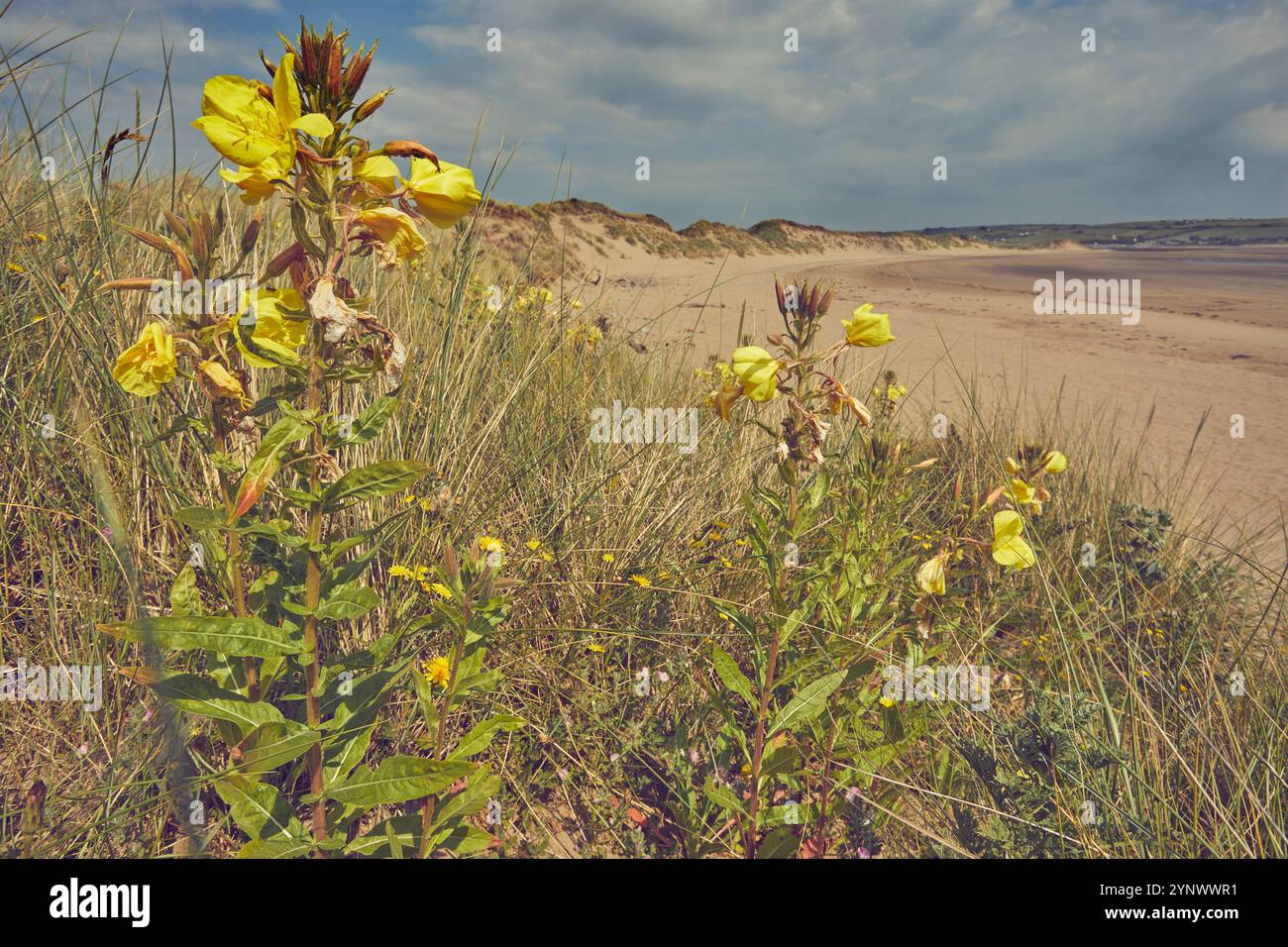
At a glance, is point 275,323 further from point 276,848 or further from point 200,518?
point 276,848

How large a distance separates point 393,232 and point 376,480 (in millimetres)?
388

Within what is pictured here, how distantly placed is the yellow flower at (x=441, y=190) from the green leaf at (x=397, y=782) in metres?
0.86

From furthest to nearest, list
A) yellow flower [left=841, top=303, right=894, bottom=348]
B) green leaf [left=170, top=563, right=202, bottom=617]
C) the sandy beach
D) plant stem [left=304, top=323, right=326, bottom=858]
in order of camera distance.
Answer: the sandy beach, yellow flower [left=841, top=303, right=894, bottom=348], green leaf [left=170, top=563, right=202, bottom=617], plant stem [left=304, top=323, right=326, bottom=858]

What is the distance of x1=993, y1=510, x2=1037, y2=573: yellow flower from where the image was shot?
1789 mm

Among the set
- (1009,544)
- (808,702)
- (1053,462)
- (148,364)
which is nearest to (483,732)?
(808,702)

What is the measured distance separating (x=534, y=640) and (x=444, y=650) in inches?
10.9

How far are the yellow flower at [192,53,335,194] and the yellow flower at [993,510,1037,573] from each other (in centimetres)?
174

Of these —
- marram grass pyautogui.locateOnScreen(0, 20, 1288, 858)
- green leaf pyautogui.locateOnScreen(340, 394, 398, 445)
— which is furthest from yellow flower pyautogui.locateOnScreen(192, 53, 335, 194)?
green leaf pyautogui.locateOnScreen(340, 394, 398, 445)

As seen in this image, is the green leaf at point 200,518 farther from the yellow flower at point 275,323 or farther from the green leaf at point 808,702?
the green leaf at point 808,702

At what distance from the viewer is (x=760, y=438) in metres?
3.48

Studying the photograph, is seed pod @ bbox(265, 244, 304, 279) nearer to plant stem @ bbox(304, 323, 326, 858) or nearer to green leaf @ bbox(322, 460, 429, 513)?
plant stem @ bbox(304, 323, 326, 858)

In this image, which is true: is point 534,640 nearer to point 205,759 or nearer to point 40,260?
point 205,759

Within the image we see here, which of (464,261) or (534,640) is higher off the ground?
(464,261)
